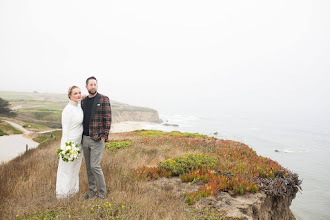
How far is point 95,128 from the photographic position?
15.4 ft

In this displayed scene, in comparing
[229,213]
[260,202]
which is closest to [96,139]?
[229,213]

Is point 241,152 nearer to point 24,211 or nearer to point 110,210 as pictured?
point 110,210

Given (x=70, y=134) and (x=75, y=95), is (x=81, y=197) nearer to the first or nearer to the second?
(x=70, y=134)

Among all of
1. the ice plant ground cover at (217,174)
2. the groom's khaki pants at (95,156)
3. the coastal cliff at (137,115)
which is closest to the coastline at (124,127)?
the coastal cliff at (137,115)

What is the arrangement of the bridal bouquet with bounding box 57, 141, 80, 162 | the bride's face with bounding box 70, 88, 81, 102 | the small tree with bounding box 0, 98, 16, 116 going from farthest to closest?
1. the small tree with bounding box 0, 98, 16, 116
2. the bride's face with bounding box 70, 88, 81, 102
3. the bridal bouquet with bounding box 57, 141, 80, 162

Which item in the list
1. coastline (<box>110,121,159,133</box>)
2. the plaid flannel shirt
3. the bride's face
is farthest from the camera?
coastline (<box>110,121,159,133</box>)

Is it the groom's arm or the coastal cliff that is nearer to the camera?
the groom's arm

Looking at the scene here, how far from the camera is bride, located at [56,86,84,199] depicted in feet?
15.5

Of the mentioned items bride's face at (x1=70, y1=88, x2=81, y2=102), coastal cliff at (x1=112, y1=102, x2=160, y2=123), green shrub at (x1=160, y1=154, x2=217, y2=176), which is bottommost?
coastal cliff at (x1=112, y1=102, x2=160, y2=123)

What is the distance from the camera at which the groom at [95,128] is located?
4727 mm

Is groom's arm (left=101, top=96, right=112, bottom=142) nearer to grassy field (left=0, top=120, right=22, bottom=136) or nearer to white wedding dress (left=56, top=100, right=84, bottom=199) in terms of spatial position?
white wedding dress (left=56, top=100, right=84, bottom=199)

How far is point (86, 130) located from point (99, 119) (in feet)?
1.45

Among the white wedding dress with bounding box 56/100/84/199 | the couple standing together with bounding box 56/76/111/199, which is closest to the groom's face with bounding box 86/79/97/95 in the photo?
the couple standing together with bounding box 56/76/111/199

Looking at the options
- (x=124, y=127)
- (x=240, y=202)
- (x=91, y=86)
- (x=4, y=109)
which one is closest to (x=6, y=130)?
(x=4, y=109)
